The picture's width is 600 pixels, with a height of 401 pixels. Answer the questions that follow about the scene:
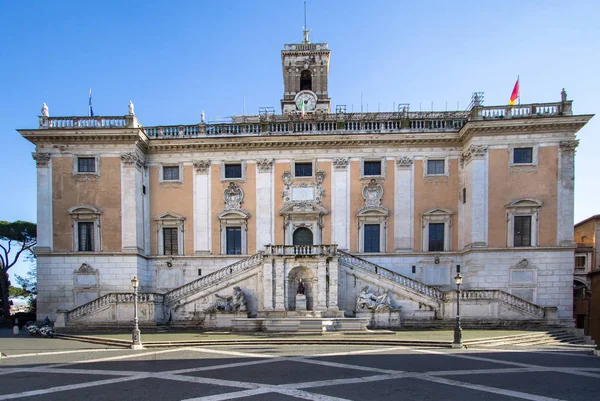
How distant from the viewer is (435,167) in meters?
33.2

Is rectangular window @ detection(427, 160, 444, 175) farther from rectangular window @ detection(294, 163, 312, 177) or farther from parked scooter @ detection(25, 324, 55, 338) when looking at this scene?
parked scooter @ detection(25, 324, 55, 338)

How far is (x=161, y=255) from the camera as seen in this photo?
3309cm

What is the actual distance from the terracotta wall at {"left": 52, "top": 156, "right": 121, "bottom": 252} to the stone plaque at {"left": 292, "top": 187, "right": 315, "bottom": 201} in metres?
12.3

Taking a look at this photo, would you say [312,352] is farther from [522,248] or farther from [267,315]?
[522,248]

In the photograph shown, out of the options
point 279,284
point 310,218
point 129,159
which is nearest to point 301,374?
point 279,284

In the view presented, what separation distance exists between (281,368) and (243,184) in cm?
1986

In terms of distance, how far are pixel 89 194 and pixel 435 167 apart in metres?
24.5

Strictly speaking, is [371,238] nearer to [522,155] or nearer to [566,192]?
[522,155]

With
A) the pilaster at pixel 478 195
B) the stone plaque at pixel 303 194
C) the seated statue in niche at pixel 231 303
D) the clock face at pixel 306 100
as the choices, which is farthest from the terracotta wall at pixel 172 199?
the pilaster at pixel 478 195

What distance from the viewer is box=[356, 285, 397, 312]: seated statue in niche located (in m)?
27.5

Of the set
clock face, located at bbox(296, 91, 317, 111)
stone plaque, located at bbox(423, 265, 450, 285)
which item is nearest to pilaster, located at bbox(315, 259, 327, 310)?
stone plaque, located at bbox(423, 265, 450, 285)

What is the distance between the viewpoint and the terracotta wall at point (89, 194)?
1249 inches

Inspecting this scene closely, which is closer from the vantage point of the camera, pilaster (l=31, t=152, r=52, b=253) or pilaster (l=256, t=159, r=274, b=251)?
pilaster (l=31, t=152, r=52, b=253)

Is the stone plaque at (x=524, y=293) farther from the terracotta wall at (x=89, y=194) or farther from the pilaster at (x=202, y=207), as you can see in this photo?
the terracotta wall at (x=89, y=194)
